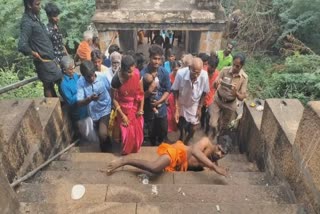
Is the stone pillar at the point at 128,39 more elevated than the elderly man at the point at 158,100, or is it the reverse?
the elderly man at the point at 158,100

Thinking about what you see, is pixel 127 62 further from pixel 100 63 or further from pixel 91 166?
pixel 91 166

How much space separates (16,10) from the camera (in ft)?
34.3

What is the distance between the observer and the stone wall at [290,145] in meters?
2.79

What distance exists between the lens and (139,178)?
3.75m

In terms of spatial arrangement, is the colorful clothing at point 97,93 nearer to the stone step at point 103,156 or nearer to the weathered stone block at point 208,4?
the stone step at point 103,156

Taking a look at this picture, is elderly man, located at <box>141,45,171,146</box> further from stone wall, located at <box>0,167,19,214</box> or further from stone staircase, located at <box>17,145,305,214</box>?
stone wall, located at <box>0,167,19,214</box>

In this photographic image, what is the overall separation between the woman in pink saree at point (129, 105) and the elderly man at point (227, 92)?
1526mm

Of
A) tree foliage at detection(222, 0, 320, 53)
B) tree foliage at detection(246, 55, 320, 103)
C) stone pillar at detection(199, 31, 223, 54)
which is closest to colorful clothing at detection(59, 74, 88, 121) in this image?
stone pillar at detection(199, 31, 223, 54)

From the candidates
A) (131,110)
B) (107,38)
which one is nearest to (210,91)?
(131,110)

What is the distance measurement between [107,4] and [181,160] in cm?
570

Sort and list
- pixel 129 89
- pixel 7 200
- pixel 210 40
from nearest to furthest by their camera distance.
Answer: pixel 7 200 < pixel 129 89 < pixel 210 40

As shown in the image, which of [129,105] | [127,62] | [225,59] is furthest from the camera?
[225,59]

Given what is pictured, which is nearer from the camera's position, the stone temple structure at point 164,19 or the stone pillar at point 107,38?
the stone temple structure at point 164,19

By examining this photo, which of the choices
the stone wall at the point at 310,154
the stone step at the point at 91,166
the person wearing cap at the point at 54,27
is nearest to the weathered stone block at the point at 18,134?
the stone step at the point at 91,166
